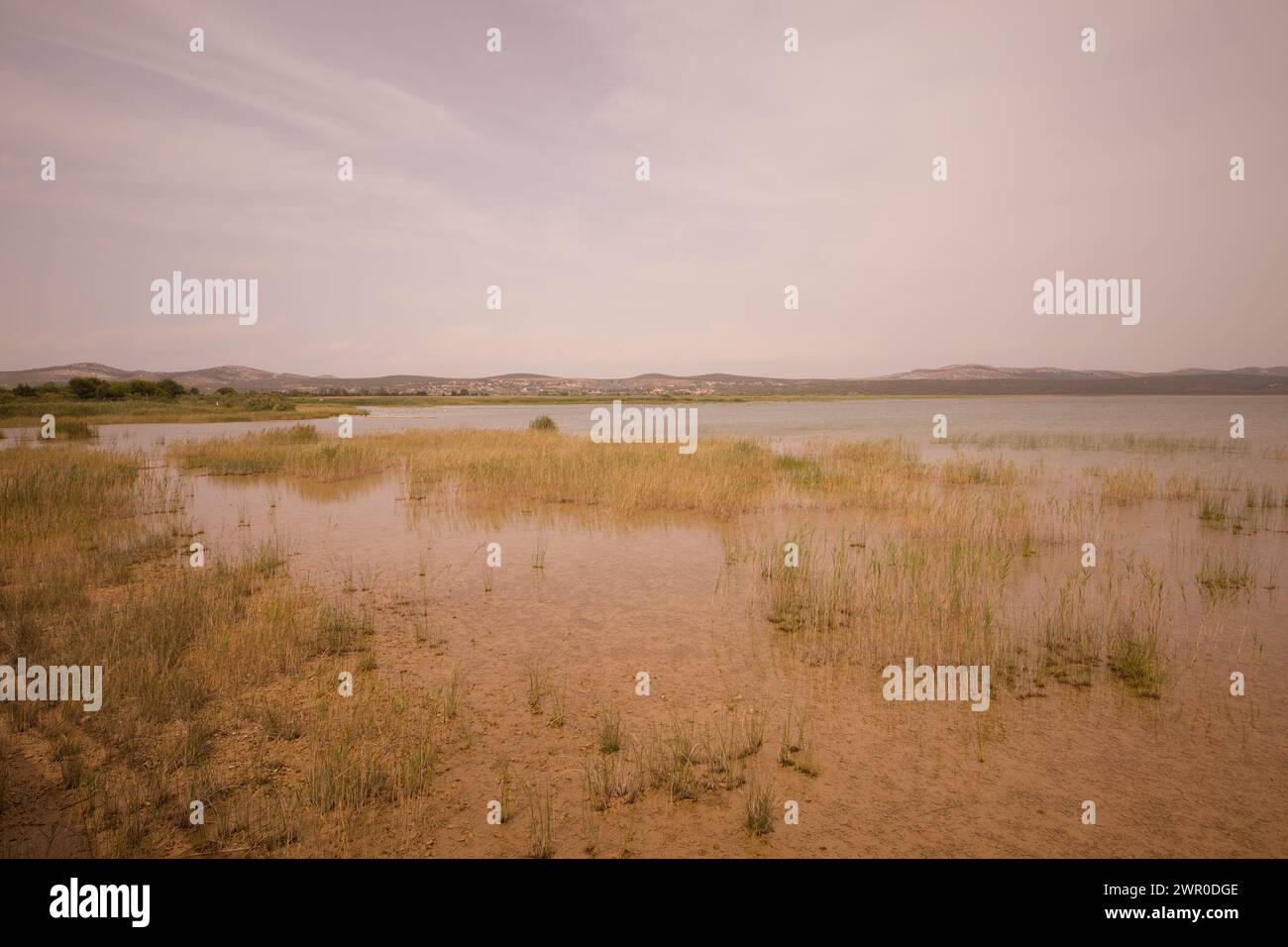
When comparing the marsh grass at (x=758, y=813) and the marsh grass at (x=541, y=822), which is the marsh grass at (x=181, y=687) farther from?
the marsh grass at (x=758, y=813)

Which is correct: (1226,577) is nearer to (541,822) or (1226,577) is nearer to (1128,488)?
(1128,488)

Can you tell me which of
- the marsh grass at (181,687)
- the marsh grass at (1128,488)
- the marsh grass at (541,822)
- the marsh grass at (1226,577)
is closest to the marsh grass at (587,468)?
the marsh grass at (1128,488)

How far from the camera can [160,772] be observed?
14.6 feet

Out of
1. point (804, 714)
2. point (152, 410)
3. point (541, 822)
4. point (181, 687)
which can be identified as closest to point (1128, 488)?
point (804, 714)

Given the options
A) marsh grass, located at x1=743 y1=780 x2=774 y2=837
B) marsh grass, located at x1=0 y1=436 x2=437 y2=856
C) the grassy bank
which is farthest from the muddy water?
the grassy bank

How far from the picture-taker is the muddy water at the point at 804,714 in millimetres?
4051

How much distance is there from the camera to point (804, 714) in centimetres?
575

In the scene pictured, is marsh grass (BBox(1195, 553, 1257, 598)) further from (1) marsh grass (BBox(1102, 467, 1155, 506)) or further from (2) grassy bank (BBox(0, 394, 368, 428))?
(2) grassy bank (BBox(0, 394, 368, 428))

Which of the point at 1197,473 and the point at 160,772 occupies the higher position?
the point at 1197,473

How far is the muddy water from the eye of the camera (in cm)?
405
